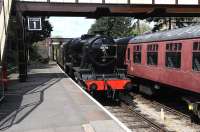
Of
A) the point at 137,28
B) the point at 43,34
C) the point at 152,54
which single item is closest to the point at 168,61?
the point at 152,54

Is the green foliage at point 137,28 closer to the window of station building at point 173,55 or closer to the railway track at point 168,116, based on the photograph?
the railway track at point 168,116

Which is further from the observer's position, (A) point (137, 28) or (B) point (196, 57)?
(A) point (137, 28)

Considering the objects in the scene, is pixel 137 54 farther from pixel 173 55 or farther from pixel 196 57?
pixel 196 57

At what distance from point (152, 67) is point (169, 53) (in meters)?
2.34

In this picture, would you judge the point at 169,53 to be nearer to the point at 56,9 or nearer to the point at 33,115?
the point at 33,115

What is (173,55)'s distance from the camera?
15719mm

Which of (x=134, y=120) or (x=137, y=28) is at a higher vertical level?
(x=137, y=28)

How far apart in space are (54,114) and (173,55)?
5.63 meters

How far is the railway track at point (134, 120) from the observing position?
44.1ft

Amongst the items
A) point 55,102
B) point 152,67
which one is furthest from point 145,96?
point 55,102

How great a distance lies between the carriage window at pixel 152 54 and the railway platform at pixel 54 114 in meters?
3.52

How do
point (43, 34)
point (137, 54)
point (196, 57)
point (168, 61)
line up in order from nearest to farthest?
point (196, 57)
point (168, 61)
point (137, 54)
point (43, 34)

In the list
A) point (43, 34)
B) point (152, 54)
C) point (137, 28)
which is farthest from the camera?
point (43, 34)

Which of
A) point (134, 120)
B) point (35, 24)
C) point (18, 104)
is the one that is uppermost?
point (35, 24)
